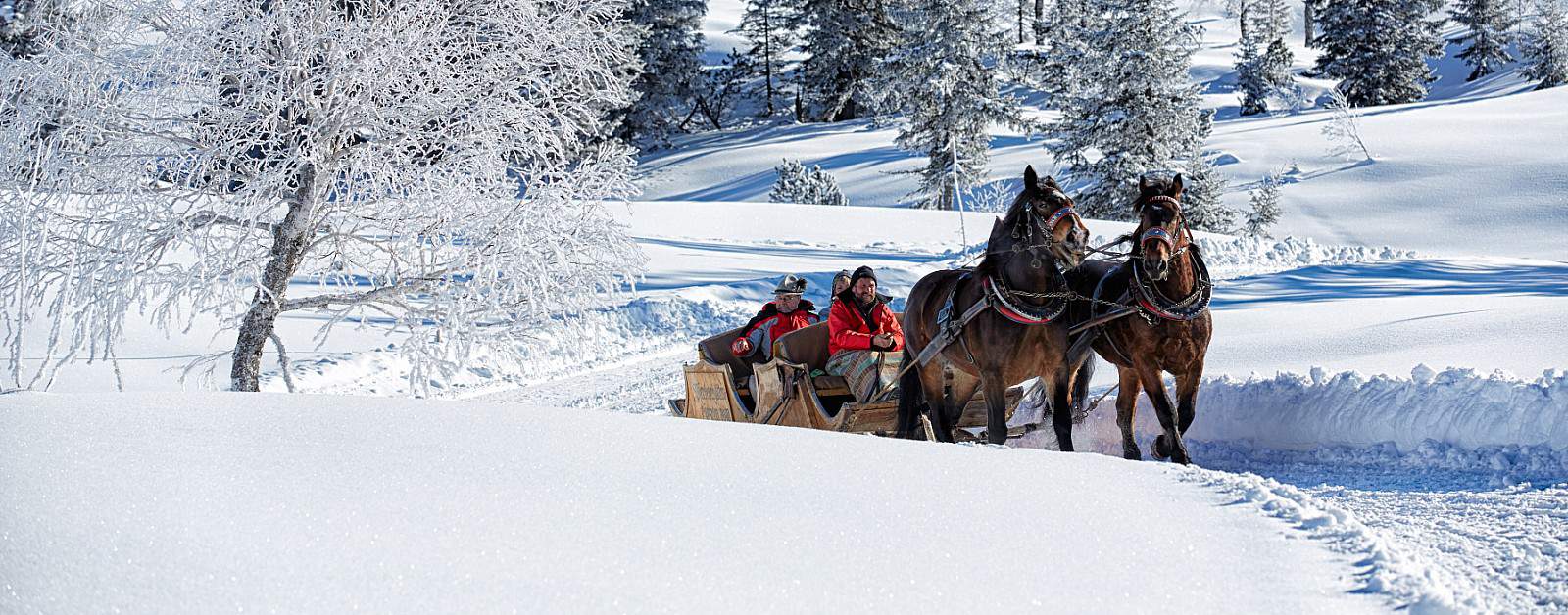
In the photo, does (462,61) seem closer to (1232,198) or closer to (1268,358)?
(1268,358)

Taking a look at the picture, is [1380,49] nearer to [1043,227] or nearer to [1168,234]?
[1168,234]

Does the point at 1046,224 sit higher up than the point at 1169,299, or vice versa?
the point at 1046,224

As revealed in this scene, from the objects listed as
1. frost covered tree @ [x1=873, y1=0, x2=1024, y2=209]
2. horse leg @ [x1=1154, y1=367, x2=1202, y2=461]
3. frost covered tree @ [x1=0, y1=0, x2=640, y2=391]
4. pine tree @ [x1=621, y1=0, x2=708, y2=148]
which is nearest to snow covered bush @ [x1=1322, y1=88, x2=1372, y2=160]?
frost covered tree @ [x1=873, y1=0, x2=1024, y2=209]

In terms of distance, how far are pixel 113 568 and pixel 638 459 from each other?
1.97 m

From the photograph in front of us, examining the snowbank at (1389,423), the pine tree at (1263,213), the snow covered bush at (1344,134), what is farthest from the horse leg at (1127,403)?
the snow covered bush at (1344,134)

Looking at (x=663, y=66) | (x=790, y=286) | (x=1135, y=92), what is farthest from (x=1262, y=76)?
(x=790, y=286)

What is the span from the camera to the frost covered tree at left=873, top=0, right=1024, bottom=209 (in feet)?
122

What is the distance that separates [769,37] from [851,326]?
4915cm

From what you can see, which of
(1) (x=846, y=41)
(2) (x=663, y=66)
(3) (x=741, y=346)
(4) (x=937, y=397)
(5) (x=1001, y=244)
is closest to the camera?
(5) (x=1001, y=244)

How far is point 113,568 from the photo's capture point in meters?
3.80

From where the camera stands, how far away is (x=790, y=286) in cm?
1044

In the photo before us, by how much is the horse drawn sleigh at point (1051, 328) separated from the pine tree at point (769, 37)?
150 feet

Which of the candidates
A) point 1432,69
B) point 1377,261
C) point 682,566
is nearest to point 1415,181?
point 1377,261

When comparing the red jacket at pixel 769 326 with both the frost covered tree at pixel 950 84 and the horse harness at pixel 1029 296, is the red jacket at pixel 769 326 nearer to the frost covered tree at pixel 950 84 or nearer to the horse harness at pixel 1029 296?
the horse harness at pixel 1029 296
